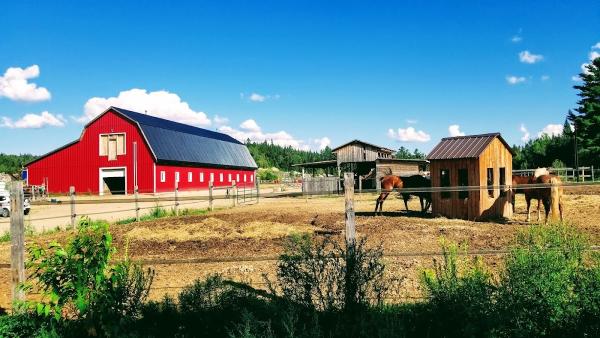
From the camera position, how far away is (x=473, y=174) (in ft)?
43.8

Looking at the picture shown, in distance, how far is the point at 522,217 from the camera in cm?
1410

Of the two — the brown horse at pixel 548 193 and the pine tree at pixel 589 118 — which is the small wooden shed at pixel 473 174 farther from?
the pine tree at pixel 589 118

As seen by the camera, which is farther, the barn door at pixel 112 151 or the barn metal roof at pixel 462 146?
the barn door at pixel 112 151

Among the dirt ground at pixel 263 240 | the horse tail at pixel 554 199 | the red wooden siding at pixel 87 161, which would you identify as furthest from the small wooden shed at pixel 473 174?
the red wooden siding at pixel 87 161

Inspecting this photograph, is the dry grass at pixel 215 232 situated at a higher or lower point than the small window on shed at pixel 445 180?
lower

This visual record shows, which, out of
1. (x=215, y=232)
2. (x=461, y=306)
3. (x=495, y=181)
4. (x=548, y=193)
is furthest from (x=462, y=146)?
(x=461, y=306)

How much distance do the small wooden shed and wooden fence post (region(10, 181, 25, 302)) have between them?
38.5ft

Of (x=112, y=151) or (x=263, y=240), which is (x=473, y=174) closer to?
(x=263, y=240)

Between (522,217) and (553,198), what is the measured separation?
178cm

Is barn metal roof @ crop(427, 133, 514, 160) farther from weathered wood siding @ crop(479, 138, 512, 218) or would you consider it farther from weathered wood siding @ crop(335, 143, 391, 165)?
weathered wood siding @ crop(335, 143, 391, 165)

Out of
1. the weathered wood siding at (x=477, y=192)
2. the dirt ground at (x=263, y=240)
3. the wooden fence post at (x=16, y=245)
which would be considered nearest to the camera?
the wooden fence post at (x=16, y=245)

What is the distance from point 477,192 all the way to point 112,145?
2963cm

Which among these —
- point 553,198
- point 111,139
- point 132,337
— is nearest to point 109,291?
point 132,337

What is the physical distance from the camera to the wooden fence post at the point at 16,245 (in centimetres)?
562
